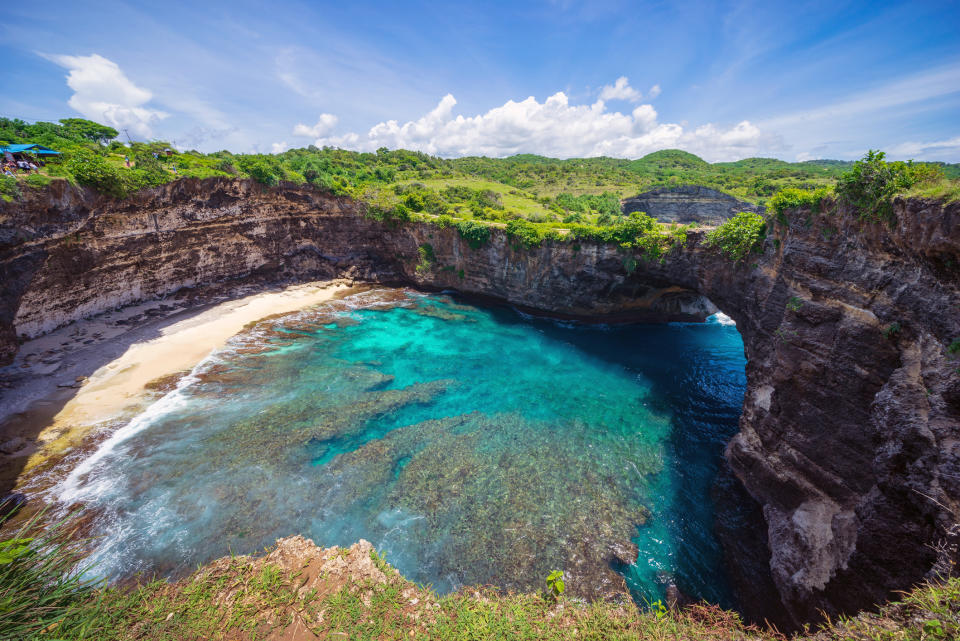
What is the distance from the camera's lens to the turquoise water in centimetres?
1309

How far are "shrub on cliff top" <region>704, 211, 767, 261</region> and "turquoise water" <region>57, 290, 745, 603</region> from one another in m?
9.70

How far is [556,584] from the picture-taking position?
1068 centimetres

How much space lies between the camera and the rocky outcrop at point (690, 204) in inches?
2341

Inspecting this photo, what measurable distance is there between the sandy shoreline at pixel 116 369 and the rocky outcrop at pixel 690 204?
62.5 metres

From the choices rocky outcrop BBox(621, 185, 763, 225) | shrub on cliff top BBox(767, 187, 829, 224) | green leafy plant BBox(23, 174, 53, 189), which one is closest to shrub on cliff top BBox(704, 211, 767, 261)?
shrub on cliff top BBox(767, 187, 829, 224)

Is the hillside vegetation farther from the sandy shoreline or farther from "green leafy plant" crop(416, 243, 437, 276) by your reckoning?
the sandy shoreline

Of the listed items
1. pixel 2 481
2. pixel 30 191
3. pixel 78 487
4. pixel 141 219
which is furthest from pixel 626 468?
pixel 141 219

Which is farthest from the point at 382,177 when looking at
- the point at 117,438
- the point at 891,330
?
the point at 891,330

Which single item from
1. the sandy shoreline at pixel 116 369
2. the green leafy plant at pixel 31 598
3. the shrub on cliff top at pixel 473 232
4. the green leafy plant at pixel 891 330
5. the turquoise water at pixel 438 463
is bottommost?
the turquoise water at pixel 438 463

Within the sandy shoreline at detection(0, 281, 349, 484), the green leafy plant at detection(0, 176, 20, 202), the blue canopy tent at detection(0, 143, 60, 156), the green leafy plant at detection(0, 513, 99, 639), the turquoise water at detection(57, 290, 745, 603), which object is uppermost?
the blue canopy tent at detection(0, 143, 60, 156)

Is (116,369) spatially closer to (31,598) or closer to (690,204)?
(31,598)

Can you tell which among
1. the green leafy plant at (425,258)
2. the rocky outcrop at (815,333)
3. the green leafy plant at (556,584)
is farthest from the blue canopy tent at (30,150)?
the green leafy plant at (556,584)

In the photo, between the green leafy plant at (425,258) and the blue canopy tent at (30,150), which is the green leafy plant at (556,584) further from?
the blue canopy tent at (30,150)

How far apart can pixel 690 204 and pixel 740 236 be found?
5102cm
